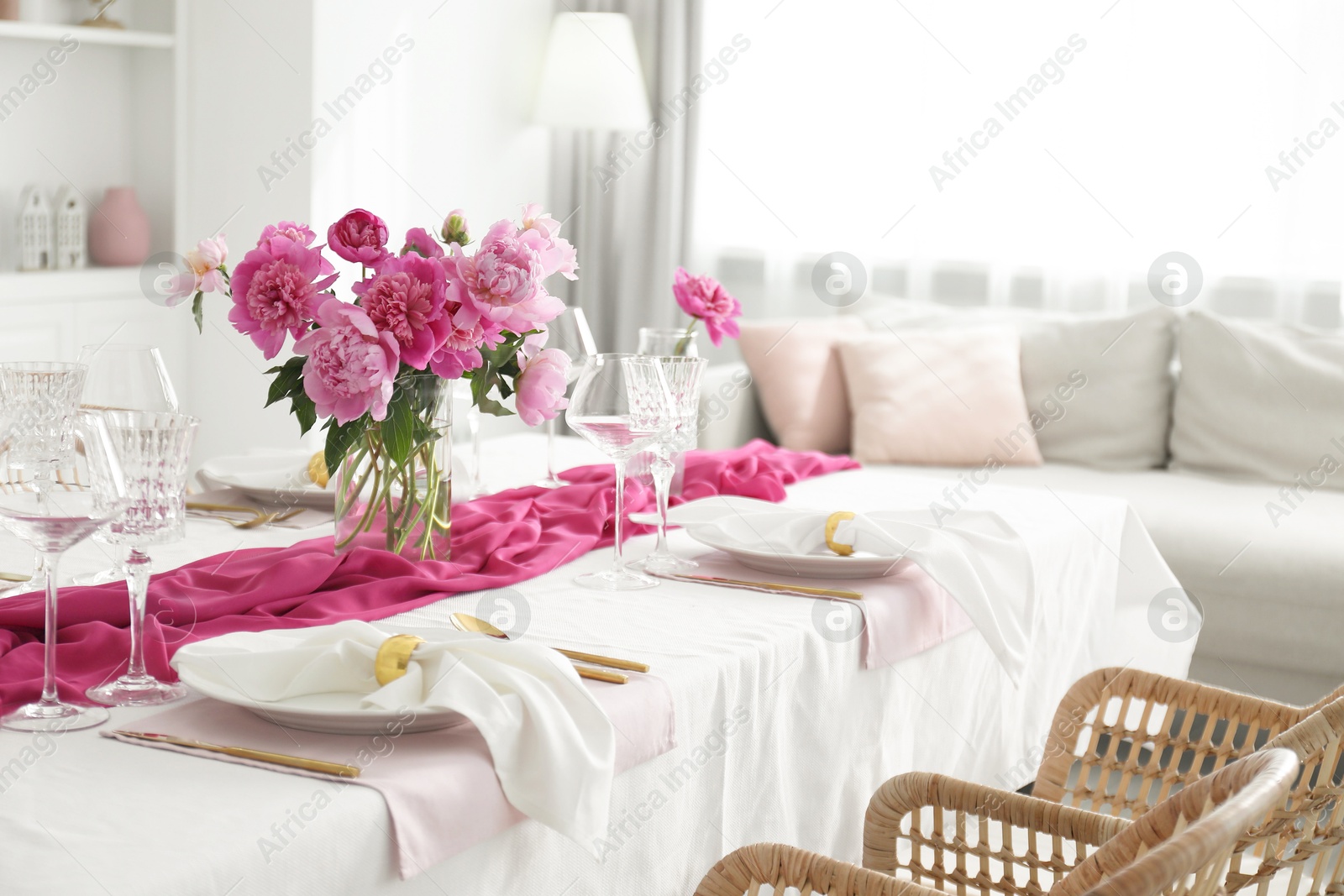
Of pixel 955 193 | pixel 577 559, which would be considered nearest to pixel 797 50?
pixel 955 193

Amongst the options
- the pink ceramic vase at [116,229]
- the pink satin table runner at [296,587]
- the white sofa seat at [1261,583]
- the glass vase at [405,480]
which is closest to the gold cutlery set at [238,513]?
the pink satin table runner at [296,587]

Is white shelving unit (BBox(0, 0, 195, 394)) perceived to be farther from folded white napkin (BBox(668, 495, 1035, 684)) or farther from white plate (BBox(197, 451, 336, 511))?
folded white napkin (BBox(668, 495, 1035, 684))

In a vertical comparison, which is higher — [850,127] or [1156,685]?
[850,127]

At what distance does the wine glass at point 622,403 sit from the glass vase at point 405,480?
0.15 metres

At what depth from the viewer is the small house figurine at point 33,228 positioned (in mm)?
3504

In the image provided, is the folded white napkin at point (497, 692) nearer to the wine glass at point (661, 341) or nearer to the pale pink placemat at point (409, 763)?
the pale pink placemat at point (409, 763)

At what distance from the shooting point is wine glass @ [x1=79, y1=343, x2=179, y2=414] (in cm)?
130

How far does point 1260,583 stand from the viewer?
2703mm

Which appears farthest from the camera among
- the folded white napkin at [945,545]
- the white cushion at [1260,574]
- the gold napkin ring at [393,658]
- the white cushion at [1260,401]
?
the white cushion at [1260,401]

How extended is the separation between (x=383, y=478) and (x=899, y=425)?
2.22 metres

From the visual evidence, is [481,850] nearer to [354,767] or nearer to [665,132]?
[354,767]

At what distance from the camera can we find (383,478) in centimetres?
141

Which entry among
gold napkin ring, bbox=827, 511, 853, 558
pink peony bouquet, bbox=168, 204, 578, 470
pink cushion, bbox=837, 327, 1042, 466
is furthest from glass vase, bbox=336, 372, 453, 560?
pink cushion, bbox=837, 327, 1042, 466

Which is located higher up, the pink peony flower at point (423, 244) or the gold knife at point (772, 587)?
the pink peony flower at point (423, 244)
